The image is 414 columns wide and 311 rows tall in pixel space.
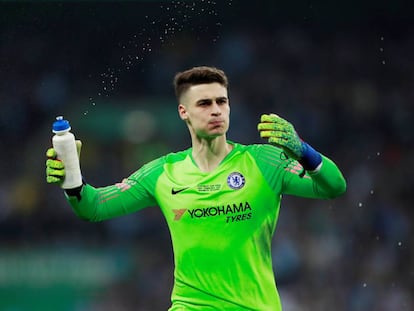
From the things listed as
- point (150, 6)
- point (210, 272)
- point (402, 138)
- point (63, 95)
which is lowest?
point (210, 272)

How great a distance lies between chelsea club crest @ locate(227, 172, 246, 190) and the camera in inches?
245

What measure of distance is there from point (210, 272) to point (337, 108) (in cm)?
896

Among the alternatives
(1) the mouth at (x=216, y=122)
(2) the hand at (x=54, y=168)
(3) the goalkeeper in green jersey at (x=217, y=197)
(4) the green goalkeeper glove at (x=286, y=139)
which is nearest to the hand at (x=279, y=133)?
(4) the green goalkeeper glove at (x=286, y=139)

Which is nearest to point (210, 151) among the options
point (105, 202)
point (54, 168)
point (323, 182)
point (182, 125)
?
point (105, 202)

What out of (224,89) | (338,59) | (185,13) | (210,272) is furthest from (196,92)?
(338,59)

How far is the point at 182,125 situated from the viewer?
563 inches

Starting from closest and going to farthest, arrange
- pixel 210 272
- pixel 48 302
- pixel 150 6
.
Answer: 1. pixel 210 272
2. pixel 48 302
3. pixel 150 6

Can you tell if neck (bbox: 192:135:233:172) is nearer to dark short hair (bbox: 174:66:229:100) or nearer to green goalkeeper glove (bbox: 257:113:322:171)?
dark short hair (bbox: 174:66:229:100)

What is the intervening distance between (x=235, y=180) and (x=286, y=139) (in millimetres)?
734

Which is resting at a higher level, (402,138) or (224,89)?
(402,138)

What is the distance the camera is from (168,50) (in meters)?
15.0

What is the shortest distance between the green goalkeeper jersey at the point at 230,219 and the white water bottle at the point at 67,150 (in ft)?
0.44

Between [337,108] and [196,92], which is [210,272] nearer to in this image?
[196,92]

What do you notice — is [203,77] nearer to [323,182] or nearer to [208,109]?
[208,109]
